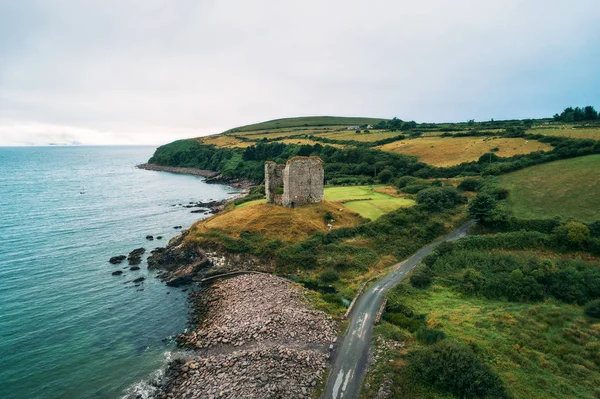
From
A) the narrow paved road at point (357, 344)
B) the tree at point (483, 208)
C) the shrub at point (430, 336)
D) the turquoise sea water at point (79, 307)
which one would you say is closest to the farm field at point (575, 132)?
the tree at point (483, 208)

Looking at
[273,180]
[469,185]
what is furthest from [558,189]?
[273,180]

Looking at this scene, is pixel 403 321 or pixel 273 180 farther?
pixel 273 180

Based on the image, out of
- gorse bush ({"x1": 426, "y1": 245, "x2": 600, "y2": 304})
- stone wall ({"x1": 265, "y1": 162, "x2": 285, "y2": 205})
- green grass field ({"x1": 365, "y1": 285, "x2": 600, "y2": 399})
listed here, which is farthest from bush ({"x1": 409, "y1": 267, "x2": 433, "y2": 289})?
stone wall ({"x1": 265, "y1": 162, "x2": 285, "y2": 205})

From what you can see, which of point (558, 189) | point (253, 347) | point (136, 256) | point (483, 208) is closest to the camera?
point (253, 347)

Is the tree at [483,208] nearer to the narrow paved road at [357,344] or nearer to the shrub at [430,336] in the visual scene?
the narrow paved road at [357,344]

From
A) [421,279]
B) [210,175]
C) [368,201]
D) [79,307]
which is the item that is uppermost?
[210,175]

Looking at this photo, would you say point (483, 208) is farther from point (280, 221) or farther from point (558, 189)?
point (280, 221)

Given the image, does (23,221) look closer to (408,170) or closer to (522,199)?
(408,170)
